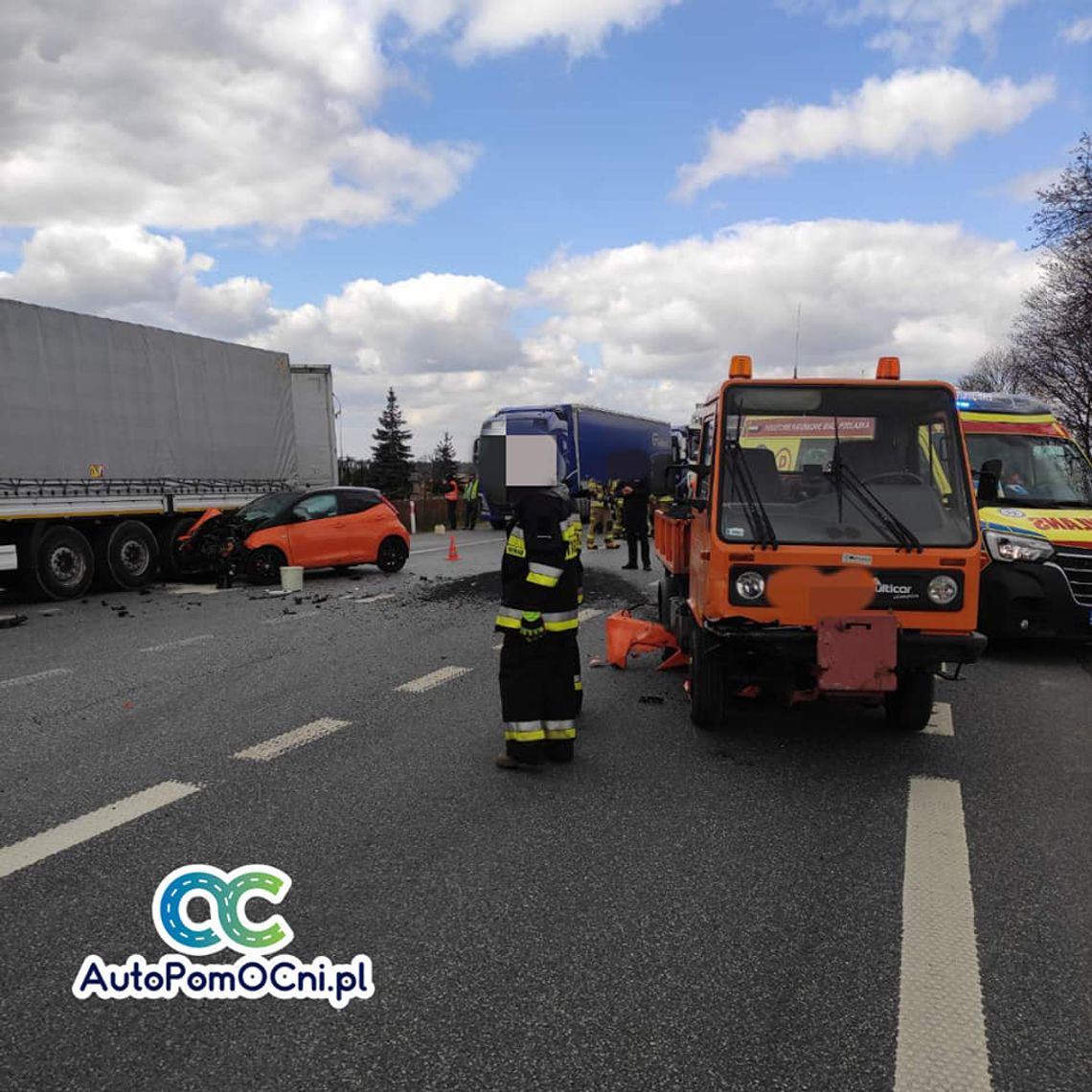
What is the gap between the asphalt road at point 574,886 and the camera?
103 inches

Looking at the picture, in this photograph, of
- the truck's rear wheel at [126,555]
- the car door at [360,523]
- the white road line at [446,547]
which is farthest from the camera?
the white road line at [446,547]

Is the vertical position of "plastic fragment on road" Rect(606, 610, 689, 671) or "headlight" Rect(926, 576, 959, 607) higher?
"headlight" Rect(926, 576, 959, 607)

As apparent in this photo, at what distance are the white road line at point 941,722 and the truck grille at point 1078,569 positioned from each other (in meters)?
2.30

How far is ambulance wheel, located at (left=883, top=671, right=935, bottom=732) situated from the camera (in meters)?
5.68

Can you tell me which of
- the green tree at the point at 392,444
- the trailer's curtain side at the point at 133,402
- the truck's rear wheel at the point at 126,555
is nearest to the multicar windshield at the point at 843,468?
the trailer's curtain side at the point at 133,402

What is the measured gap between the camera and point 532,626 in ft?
16.6

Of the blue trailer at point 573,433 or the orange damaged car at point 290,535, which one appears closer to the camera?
the orange damaged car at point 290,535

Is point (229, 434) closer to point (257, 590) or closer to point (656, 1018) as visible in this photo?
point (257, 590)

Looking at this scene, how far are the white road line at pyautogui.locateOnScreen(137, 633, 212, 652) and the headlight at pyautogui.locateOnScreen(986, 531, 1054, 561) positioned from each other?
796 centimetres

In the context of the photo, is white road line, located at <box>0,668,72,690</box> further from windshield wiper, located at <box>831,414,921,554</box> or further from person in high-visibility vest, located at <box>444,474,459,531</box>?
person in high-visibility vest, located at <box>444,474,459,531</box>

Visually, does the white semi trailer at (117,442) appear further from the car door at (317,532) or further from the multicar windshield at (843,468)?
the multicar windshield at (843,468)

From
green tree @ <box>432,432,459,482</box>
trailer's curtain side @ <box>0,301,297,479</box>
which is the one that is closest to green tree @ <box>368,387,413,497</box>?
green tree @ <box>432,432,459,482</box>

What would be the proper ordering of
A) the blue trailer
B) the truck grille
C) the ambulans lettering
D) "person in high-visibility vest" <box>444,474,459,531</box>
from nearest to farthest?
the truck grille, the ambulans lettering, the blue trailer, "person in high-visibility vest" <box>444,474,459,531</box>

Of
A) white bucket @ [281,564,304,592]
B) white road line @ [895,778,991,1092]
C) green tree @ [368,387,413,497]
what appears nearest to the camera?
white road line @ [895,778,991,1092]
